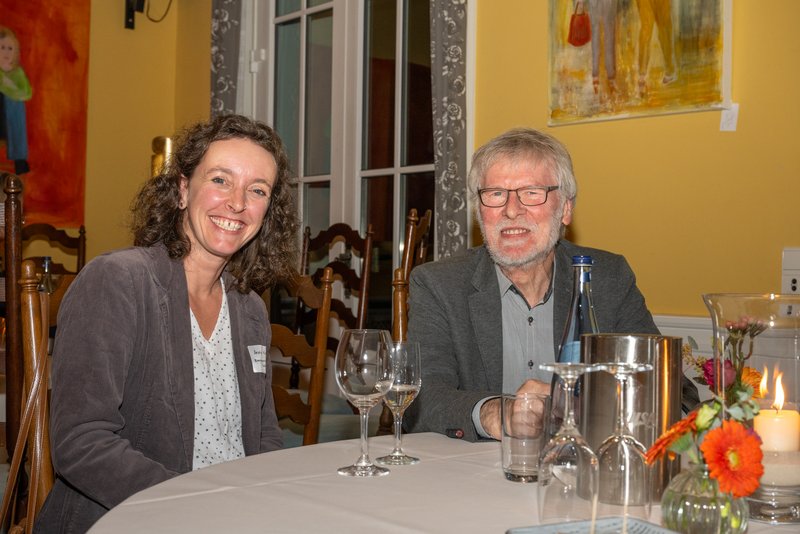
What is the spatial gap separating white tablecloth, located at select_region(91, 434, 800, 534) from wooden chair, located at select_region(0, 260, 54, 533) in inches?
16.5

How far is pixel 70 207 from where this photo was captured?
5.20m

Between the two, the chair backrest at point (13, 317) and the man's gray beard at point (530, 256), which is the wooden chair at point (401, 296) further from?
the chair backrest at point (13, 317)

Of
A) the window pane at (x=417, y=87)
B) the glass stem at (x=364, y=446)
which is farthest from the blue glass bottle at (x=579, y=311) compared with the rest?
the window pane at (x=417, y=87)

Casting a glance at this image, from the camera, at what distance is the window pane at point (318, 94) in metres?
4.90

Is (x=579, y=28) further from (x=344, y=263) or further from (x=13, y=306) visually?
(x=13, y=306)

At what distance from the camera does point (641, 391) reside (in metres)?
1.09

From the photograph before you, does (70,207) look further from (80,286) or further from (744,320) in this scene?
(744,320)

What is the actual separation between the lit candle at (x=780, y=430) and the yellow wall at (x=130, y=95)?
15.2 feet

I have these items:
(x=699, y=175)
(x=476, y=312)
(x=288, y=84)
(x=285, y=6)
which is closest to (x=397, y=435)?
(x=476, y=312)

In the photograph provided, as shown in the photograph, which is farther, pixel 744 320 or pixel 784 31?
pixel 784 31

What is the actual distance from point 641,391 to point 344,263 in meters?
3.33

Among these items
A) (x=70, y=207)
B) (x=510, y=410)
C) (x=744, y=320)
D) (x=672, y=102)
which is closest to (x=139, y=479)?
(x=510, y=410)

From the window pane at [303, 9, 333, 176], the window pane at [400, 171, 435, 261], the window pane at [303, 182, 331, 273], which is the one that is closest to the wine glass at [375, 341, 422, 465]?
the window pane at [400, 171, 435, 261]

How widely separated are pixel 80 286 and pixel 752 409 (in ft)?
3.99
